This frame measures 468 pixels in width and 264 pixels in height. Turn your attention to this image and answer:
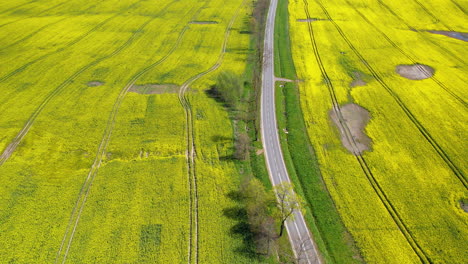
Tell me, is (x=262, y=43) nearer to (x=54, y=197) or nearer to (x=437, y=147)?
(x=437, y=147)

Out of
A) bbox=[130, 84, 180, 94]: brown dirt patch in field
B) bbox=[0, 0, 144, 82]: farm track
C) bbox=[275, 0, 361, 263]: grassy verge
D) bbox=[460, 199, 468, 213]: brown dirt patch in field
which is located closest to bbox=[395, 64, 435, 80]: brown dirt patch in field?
bbox=[275, 0, 361, 263]: grassy verge

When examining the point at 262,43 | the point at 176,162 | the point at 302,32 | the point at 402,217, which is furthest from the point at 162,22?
the point at 402,217

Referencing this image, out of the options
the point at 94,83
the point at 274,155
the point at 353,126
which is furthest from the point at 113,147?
the point at 353,126

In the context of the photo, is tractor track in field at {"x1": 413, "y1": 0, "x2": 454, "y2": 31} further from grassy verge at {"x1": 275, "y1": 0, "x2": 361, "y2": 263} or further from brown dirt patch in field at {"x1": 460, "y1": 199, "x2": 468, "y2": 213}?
brown dirt patch in field at {"x1": 460, "y1": 199, "x2": 468, "y2": 213}

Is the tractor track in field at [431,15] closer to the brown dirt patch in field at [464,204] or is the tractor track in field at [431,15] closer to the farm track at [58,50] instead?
the brown dirt patch in field at [464,204]

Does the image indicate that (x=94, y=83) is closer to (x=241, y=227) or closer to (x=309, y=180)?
(x=241, y=227)

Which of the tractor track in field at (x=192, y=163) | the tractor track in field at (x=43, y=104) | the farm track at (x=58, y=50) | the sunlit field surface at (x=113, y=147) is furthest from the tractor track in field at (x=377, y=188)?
the farm track at (x=58, y=50)
